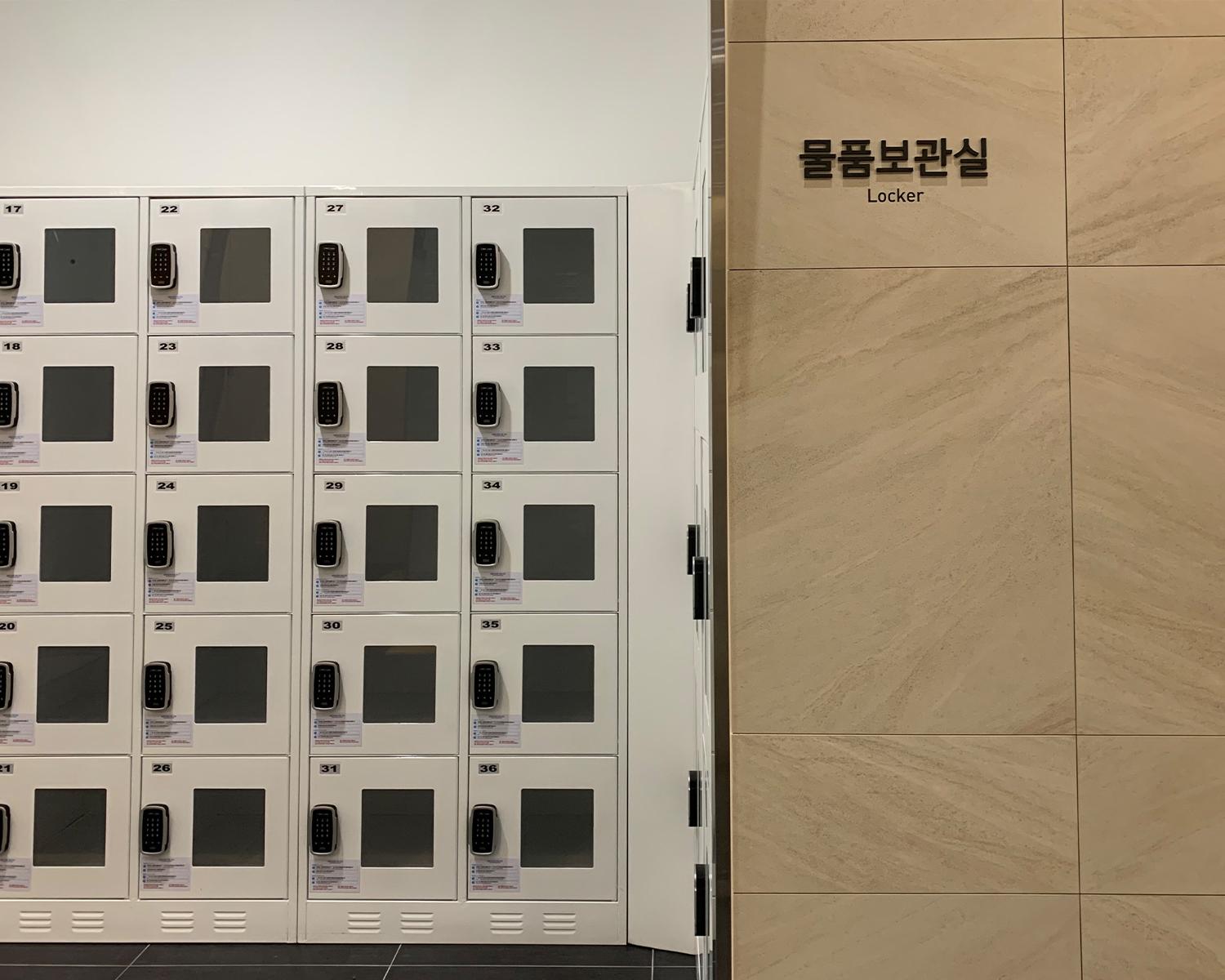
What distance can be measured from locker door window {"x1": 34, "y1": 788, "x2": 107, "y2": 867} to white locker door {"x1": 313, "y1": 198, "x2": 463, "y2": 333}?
5.14ft

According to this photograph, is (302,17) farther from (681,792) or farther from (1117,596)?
(1117,596)

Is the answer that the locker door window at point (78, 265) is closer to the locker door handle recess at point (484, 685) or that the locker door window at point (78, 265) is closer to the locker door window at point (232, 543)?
the locker door window at point (232, 543)

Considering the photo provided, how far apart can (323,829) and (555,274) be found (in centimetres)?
177

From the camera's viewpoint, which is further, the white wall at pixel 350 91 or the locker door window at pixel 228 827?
the white wall at pixel 350 91

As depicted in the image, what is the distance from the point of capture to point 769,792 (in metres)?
1.15

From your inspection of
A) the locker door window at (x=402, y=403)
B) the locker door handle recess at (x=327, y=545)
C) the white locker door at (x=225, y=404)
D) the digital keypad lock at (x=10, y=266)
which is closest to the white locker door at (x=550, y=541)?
the locker door window at (x=402, y=403)

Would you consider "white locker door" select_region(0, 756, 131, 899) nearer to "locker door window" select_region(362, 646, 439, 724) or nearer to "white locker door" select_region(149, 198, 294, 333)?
"locker door window" select_region(362, 646, 439, 724)

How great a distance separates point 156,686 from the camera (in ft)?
8.57

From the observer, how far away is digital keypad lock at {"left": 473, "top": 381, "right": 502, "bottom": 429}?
8.51 feet

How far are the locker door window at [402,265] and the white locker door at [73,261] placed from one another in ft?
2.35

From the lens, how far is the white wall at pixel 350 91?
3041 millimetres

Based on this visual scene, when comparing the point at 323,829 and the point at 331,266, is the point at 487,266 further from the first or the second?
the point at 323,829

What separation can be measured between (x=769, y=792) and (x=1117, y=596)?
51cm

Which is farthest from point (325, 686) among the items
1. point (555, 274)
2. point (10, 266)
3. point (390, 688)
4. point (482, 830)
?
point (10, 266)
